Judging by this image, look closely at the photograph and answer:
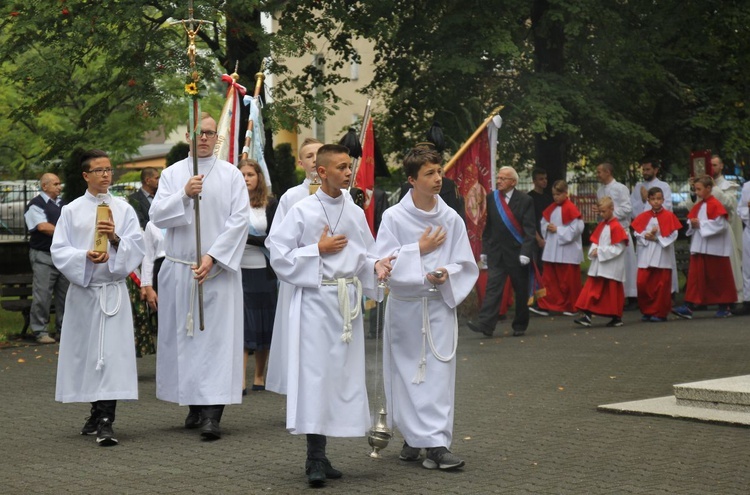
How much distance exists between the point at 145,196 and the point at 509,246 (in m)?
4.40

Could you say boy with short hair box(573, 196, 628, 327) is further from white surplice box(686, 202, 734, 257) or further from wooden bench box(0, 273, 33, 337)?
wooden bench box(0, 273, 33, 337)

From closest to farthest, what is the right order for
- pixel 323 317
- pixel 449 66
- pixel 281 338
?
pixel 323 317, pixel 281 338, pixel 449 66

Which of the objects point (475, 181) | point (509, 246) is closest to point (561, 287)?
point (475, 181)

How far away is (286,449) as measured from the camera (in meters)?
8.36

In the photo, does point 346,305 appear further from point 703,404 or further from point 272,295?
point 272,295

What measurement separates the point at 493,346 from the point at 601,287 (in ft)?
9.21

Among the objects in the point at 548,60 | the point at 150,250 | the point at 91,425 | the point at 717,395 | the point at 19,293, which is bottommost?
the point at 91,425

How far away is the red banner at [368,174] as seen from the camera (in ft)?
44.4

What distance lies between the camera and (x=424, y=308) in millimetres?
7844

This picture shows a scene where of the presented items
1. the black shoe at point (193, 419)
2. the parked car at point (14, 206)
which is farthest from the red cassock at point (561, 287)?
the black shoe at point (193, 419)

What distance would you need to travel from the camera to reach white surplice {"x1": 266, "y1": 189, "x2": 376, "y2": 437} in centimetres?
740

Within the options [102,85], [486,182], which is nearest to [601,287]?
[486,182]

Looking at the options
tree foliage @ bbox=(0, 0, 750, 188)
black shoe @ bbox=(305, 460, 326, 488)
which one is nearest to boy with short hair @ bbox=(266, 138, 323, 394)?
black shoe @ bbox=(305, 460, 326, 488)

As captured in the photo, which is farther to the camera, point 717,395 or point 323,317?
A: point 717,395
